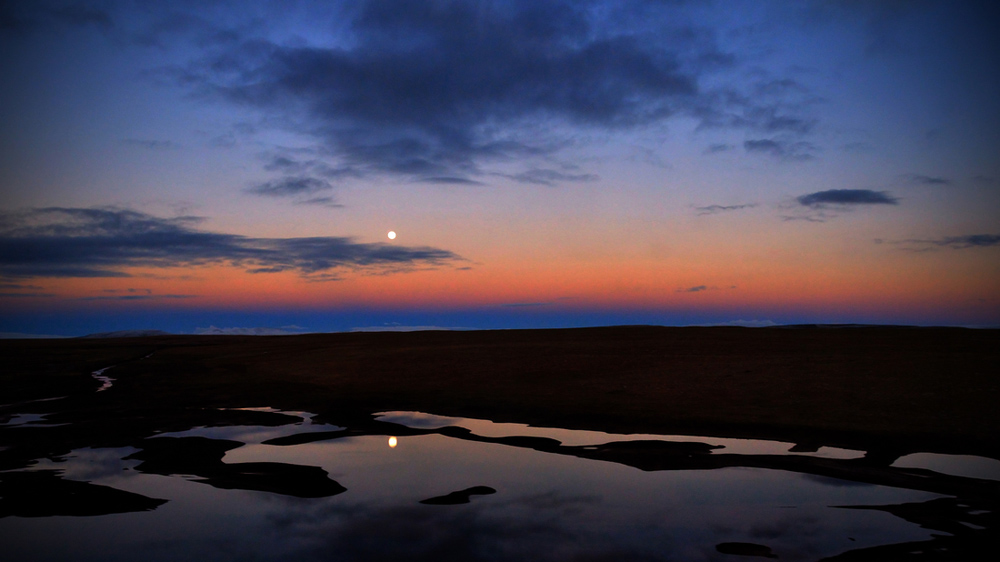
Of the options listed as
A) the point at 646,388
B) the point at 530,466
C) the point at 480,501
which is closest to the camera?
the point at 480,501

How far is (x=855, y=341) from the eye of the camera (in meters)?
35.4

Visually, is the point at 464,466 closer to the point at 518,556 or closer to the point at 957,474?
the point at 518,556

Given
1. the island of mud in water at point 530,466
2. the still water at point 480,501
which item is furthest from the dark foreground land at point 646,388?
the still water at point 480,501

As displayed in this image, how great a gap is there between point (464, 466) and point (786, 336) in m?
34.9

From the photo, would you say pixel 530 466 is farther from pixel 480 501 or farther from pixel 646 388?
pixel 646 388

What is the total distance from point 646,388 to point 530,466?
11.3 meters

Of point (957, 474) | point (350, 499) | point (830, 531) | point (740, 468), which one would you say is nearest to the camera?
point (830, 531)

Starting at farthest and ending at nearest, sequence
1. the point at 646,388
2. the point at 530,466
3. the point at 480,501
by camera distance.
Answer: the point at 646,388 → the point at 530,466 → the point at 480,501

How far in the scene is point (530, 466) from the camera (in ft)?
40.1

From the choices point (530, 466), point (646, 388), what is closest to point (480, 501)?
point (530, 466)

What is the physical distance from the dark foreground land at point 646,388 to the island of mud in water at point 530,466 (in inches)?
5.9

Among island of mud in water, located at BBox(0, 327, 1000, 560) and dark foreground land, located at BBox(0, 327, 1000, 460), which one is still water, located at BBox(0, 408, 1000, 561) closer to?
island of mud in water, located at BBox(0, 327, 1000, 560)

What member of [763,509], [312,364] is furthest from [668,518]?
[312,364]

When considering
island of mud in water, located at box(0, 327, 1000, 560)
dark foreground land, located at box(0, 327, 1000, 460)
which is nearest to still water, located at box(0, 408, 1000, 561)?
island of mud in water, located at box(0, 327, 1000, 560)
